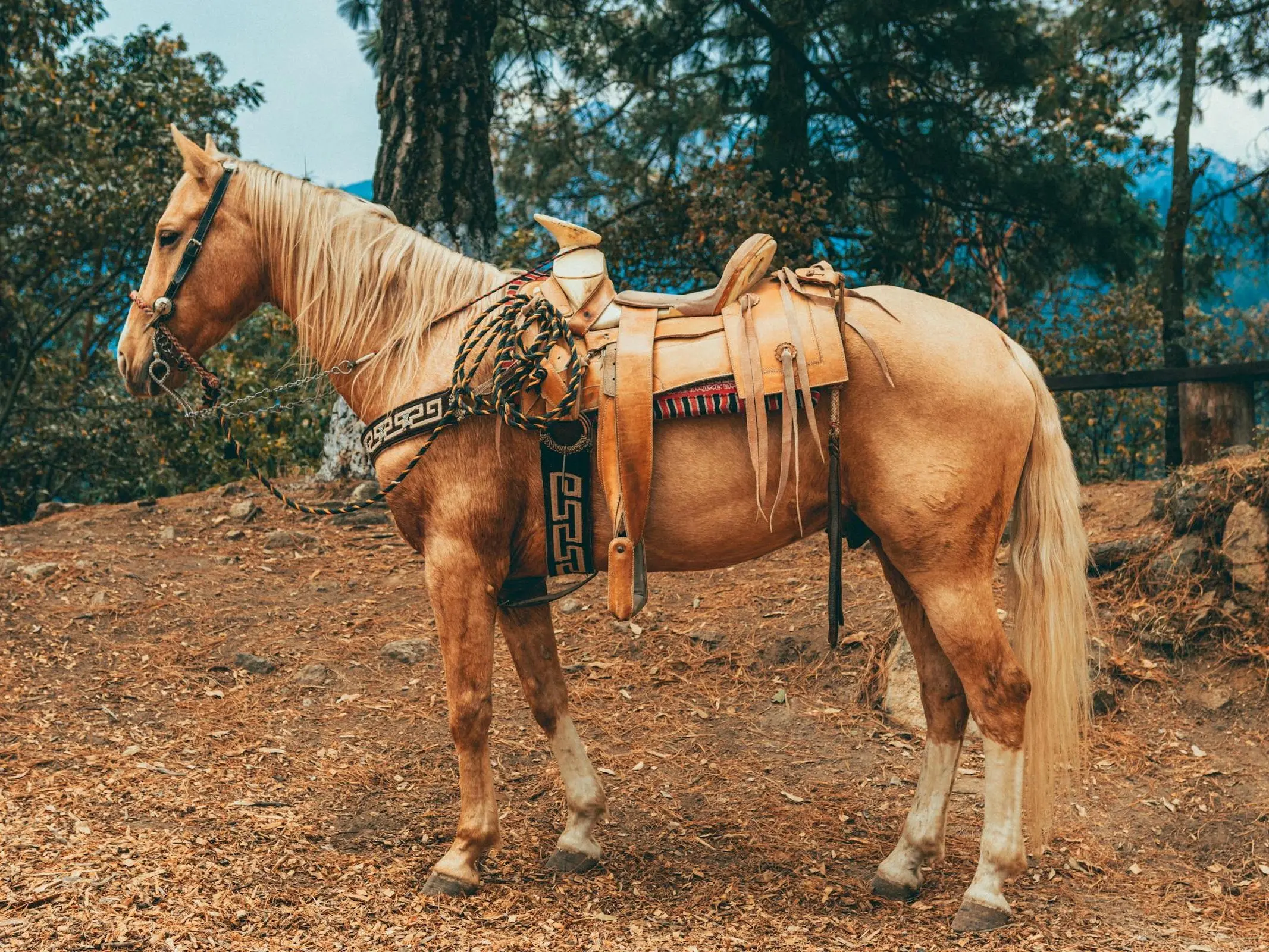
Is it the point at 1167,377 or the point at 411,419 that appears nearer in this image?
the point at 411,419

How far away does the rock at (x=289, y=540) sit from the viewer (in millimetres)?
6555

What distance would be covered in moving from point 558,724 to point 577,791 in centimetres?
23

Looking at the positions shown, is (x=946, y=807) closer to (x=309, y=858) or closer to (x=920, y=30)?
(x=309, y=858)

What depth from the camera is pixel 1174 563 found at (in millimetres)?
5043

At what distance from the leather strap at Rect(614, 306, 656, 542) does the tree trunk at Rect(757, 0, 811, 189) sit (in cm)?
535

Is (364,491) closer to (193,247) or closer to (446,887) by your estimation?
(193,247)

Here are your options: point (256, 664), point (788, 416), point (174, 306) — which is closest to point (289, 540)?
point (256, 664)

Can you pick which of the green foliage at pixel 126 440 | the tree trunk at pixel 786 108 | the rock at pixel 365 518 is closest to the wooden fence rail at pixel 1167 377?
the tree trunk at pixel 786 108

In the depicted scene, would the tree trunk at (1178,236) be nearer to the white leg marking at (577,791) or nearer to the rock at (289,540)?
the rock at (289,540)

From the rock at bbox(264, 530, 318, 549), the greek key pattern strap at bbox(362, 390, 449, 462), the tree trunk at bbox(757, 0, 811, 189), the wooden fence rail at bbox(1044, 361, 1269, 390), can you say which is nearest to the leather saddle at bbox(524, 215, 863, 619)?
the greek key pattern strap at bbox(362, 390, 449, 462)

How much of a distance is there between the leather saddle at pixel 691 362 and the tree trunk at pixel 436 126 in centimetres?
382

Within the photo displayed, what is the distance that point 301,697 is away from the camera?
15.9ft

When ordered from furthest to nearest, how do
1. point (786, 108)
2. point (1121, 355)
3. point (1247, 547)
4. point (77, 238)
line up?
point (77, 238) → point (1121, 355) → point (786, 108) → point (1247, 547)

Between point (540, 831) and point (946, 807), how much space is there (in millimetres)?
1398
